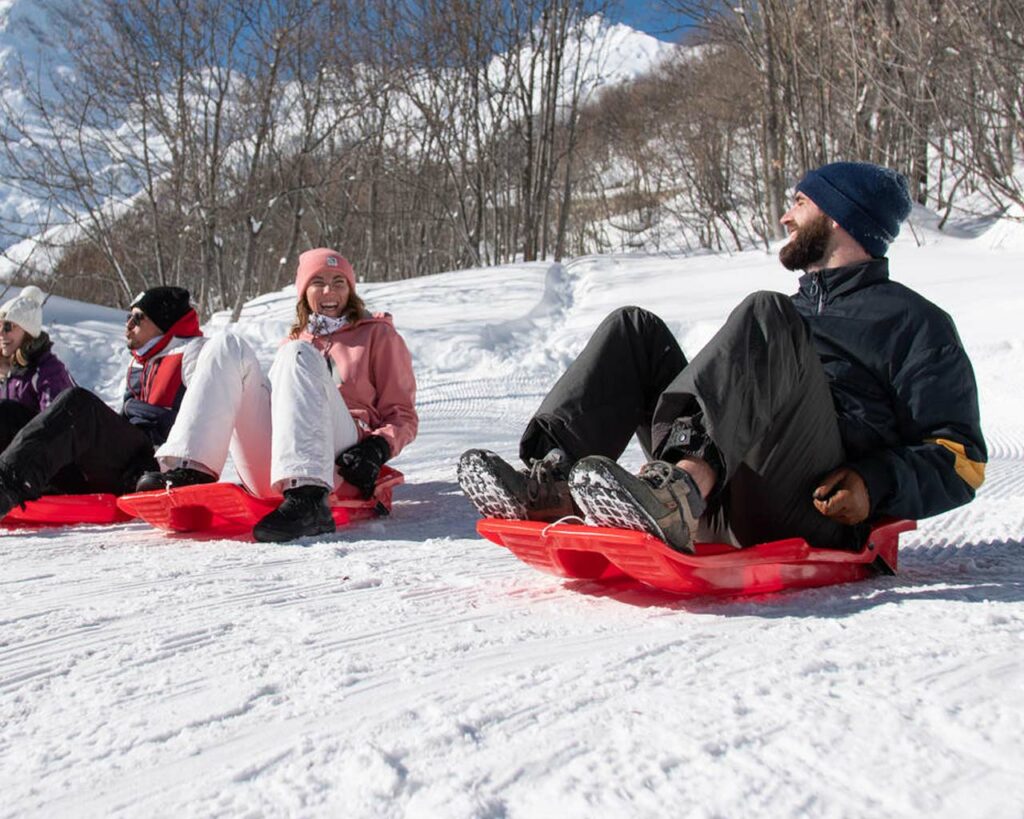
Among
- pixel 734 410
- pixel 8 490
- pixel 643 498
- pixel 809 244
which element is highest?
pixel 809 244

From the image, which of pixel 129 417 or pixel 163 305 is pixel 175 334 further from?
pixel 129 417

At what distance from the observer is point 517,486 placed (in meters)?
1.73

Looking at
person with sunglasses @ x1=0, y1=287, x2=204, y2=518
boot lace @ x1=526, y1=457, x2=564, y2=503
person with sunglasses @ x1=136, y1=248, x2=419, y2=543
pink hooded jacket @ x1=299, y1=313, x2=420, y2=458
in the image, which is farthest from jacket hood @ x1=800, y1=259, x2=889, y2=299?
person with sunglasses @ x1=0, y1=287, x2=204, y2=518

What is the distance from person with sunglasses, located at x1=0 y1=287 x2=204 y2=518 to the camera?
2615mm

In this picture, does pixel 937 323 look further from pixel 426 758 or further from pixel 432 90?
pixel 432 90

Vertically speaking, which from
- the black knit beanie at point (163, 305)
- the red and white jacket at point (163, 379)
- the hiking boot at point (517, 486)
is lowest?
the hiking boot at point (517, 486)

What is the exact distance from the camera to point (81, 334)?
845cm

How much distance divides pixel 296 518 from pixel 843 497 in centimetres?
134

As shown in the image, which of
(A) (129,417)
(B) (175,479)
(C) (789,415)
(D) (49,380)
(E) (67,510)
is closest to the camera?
(C) (789,415)

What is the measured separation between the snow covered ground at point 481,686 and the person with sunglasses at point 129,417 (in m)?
0.38

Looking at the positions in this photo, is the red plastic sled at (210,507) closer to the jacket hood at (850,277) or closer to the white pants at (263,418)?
the white pants at (263,418)

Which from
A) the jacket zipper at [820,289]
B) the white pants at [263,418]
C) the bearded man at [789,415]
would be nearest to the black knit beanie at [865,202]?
the bearded man at [789,415]

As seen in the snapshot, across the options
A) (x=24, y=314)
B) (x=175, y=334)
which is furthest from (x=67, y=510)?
(x=24, y=314)

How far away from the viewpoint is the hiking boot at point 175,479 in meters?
2.42
